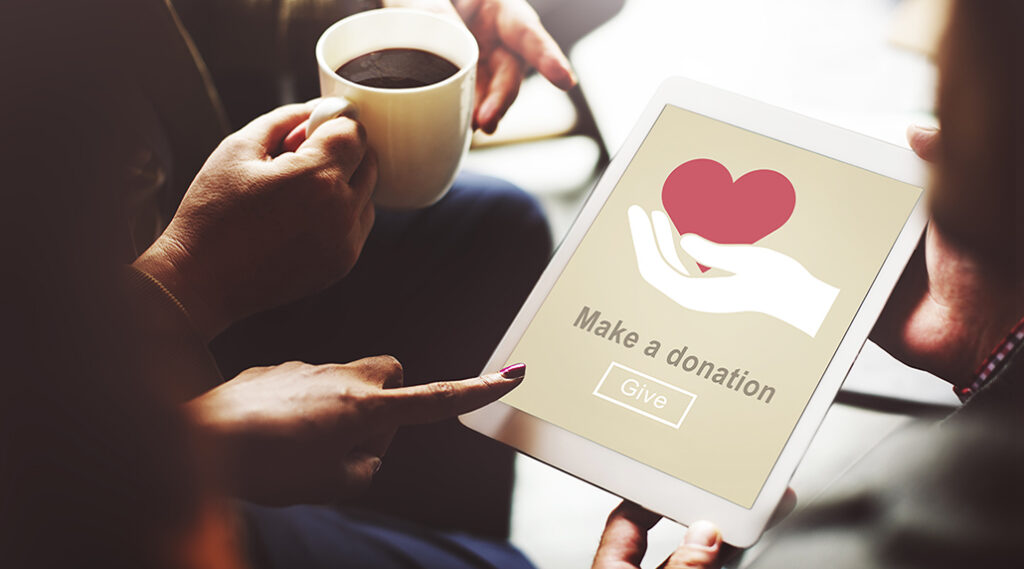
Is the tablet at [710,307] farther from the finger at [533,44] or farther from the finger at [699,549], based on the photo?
the finger at [533,44]

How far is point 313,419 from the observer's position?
54cm

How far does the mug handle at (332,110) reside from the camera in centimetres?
64

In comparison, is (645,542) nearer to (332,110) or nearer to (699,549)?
(699,549)

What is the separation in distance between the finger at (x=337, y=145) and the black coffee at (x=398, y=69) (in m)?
0.07

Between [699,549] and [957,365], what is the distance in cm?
35

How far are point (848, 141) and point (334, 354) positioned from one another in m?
0.54

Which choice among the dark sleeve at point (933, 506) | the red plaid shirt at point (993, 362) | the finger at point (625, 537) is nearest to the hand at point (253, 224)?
the finger at point (625, 537)

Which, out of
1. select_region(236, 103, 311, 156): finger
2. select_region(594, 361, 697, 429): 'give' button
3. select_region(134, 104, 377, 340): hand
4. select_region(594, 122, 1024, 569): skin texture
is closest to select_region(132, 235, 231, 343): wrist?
select_region(134, 104, 377, 340): hand

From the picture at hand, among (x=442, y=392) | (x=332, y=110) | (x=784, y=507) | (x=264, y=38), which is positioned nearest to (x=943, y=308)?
(x=784, y=507)

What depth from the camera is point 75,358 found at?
39cm

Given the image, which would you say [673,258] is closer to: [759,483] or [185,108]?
[759,483]

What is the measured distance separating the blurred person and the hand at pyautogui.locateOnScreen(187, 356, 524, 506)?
19cm

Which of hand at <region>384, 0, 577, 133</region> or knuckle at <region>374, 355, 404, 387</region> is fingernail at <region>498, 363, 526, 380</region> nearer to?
knuckle at <region>374, 355, 404, 387</region>

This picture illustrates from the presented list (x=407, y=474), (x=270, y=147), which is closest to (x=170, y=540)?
(x=407, y=474)
